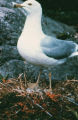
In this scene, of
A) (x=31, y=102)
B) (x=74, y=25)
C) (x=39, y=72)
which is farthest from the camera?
(x=74, y=25)

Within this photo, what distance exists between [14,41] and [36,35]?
1.11 m

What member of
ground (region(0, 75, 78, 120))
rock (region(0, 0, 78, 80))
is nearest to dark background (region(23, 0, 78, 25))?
rock (region(0, 0, 78, 80))

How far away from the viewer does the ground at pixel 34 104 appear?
4.32 metres

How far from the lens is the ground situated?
4.32 m

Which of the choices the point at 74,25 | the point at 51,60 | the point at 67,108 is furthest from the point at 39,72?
the point at 74,25

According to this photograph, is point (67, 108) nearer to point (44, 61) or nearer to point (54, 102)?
point (54, 102)

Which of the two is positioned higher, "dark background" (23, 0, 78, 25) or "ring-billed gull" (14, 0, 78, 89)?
"ring-billed gull" (14, 0, 78, 89)

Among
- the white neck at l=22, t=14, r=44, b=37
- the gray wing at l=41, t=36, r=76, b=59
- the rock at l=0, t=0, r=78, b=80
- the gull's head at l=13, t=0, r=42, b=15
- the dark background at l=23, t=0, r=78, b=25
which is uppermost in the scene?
the gull's head at l=13, t=0, r=42, b=15

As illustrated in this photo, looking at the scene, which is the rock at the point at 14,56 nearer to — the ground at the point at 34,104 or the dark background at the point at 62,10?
the ground at the point at 34,104

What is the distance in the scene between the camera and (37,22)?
15.7ft

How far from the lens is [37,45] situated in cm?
463

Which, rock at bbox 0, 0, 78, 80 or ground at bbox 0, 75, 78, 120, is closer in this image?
ground at bbox 0, 75, 78, 120

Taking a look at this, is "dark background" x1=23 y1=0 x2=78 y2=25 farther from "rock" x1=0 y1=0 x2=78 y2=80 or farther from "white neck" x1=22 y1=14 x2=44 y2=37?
"white neck" x1=22 y1=14 x2=44 y2=37

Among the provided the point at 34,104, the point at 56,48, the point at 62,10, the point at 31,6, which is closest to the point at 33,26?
the point at 31,6
